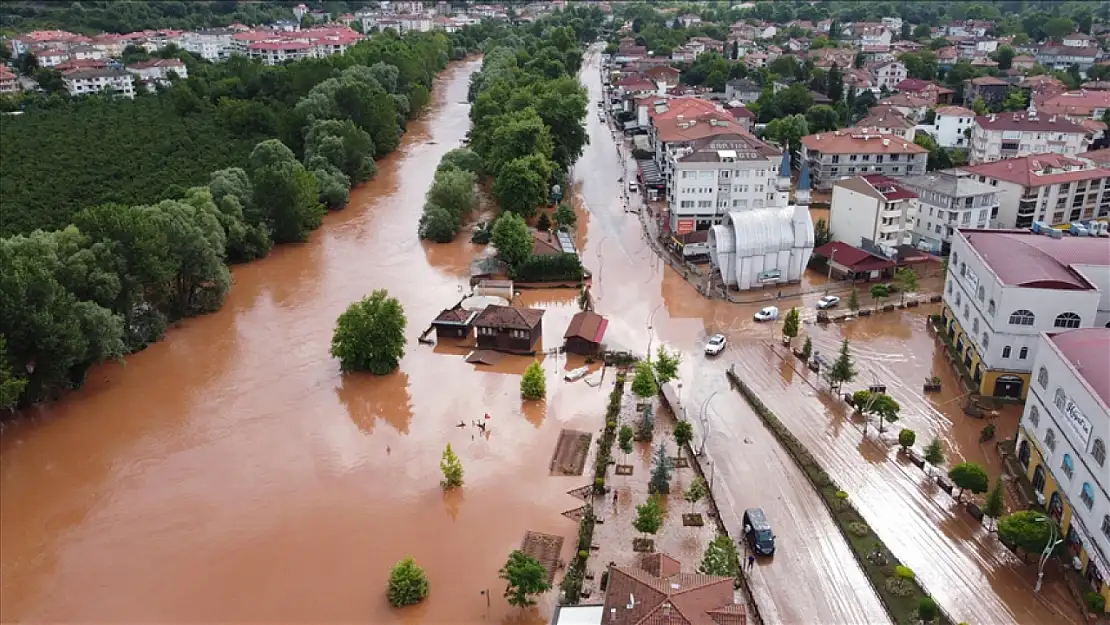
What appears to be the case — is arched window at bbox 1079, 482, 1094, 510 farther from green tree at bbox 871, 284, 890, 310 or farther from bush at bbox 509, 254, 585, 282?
bush at bbox 509, 254, 585, 282

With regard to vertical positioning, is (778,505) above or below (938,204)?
below

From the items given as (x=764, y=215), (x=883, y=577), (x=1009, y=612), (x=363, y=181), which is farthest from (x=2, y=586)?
(x=363, y=181)

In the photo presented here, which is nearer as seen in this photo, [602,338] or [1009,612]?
[1009,612]

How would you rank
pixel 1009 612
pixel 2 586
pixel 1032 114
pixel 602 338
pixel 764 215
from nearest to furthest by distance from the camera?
1. pixel 1009 612
2. pixel 2 586
3. pixel 602 338
4. pixel 764 215
5. pixel 1032 114

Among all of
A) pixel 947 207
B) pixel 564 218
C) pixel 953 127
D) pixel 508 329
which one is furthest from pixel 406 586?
pixel 953 127

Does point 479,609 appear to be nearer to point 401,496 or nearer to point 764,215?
point 401,496

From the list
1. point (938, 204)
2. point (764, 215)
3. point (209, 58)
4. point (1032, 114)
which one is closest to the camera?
point (764, 215)

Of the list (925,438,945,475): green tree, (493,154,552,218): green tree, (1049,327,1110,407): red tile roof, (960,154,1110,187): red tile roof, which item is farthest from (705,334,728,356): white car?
(960,154,1110,187): red tile roof
